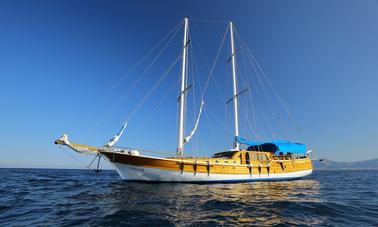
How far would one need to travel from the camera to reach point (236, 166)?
22500 mm

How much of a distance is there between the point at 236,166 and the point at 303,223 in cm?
1493

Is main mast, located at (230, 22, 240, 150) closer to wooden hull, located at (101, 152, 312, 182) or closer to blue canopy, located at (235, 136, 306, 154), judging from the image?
blue canopy, located at (235, 136, 306, 154)

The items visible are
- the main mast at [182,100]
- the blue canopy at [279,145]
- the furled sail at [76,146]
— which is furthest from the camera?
the blue canopy at [279,145]

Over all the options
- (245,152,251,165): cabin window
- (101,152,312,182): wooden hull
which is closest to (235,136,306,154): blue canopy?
(245,152,251,165): cabin window

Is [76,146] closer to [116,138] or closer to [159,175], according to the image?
[116,138]

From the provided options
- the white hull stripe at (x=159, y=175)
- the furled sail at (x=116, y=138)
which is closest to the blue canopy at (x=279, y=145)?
the white hull stripe at (x=159, y=175)

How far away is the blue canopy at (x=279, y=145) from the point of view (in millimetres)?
27250

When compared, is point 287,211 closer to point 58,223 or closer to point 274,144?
point 58,223

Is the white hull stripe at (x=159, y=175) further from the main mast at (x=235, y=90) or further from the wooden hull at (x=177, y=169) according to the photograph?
the main mast at (x=235, y=90)

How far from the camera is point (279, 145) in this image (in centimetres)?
2747

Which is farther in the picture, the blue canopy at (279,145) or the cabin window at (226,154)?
the blue canopy at (279,145)

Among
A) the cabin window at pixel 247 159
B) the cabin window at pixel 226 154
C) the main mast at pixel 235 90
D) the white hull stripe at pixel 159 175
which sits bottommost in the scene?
the white hull stripe at pixel 159 175

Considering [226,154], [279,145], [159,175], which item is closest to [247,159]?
[226,154]

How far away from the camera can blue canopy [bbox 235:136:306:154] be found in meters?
27.2
